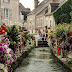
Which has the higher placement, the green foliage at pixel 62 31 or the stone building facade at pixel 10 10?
the stone building facade at pixel 10 10

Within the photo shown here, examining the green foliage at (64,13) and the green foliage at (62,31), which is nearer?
the green foliage at (62,31)

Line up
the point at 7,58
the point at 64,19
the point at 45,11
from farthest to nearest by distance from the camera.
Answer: the point at 45,11 < the point at 64,19 < the point at 7,58

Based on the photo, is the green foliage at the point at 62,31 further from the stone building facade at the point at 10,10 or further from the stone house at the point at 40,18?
the stone house at the point at 40,18

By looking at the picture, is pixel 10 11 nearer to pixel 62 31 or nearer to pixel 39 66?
Answer: pixel 62 31

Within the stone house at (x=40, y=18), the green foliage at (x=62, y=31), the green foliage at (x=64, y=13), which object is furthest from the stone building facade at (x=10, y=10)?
the stone house at (x=40, y=18)

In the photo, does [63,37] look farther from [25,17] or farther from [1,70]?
[25,17]

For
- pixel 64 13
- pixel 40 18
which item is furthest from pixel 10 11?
pixel 40 18

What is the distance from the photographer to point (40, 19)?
61344mm

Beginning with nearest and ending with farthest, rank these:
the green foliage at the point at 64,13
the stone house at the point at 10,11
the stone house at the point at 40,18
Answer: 1. the stone house at the point at 10,11
2. the green foliage at the point at 64,13
3. the stone house at the point at 40,18

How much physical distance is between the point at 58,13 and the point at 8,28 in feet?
103

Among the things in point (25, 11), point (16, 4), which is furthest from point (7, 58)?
point (25, 11)

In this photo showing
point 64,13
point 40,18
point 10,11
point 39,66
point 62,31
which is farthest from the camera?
point 40,18

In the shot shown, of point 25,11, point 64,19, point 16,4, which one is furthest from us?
point 25,11

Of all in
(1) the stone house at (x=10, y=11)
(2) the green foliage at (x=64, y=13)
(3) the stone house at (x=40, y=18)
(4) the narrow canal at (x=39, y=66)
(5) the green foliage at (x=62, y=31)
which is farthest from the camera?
(3) the stone house at (x=40, y=18)
